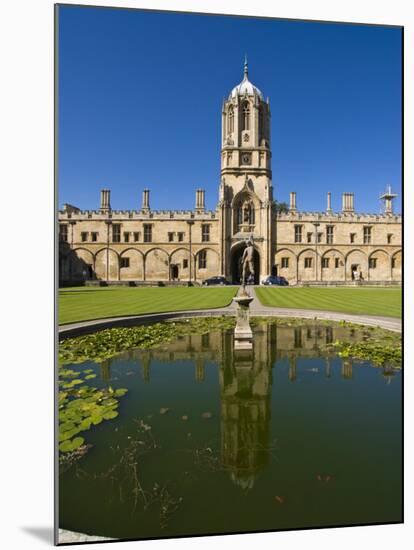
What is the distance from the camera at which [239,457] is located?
383 centimetres

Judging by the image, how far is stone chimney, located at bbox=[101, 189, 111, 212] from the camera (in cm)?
3522

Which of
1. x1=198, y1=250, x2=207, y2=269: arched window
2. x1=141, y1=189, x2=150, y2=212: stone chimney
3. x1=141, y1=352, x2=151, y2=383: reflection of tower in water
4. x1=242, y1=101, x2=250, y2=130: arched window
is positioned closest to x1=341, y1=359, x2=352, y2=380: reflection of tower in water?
x1=141, y1=352, x2=151, y2=383: reflection of tower in water

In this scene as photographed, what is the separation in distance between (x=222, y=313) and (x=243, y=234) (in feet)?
78.3

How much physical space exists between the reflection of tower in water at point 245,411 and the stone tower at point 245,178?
28633mm

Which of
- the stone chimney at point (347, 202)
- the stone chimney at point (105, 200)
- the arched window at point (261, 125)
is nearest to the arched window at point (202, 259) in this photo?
the stone chimney at point (105, 200)

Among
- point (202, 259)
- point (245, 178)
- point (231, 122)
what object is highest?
point (231, 122)

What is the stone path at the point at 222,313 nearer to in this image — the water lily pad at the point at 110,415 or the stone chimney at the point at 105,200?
the water lily pad at the point at 110,415

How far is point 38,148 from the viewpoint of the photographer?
12.4 ft

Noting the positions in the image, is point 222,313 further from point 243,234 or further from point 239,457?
point 243,234

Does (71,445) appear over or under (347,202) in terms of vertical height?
under

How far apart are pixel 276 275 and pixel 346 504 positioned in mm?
34625

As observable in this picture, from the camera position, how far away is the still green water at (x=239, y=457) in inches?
127

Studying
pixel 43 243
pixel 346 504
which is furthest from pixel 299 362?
pixel 43 243

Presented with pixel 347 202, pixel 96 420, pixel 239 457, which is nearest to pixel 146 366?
pixel 96 420
